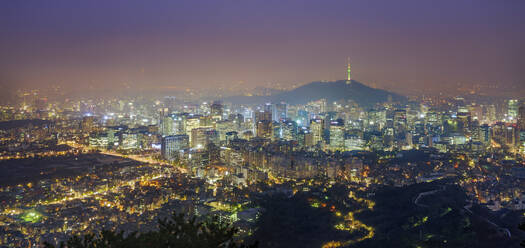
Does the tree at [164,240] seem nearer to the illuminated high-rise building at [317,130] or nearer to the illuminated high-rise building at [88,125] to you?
the illuminated high-rise building at [317,130]

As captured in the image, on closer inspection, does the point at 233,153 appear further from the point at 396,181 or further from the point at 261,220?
the point at 261,220

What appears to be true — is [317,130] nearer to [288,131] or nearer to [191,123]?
[288,131]

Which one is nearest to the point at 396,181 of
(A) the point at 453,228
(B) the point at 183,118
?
(A) the point at 453,228

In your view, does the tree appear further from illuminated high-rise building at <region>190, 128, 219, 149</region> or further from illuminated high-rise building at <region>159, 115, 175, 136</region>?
illuminated high-rise building at <region>159, 115, 175, 136</region>

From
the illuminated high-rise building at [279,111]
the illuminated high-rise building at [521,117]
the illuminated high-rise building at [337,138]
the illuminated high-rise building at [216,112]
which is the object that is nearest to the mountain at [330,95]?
the illuminated high-rise building at [279,111]

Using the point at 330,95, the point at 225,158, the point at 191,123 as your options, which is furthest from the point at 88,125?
the point at 330,95

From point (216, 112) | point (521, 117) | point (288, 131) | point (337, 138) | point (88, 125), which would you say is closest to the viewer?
point (521, 117)

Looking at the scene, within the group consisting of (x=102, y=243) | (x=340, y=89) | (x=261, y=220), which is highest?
(x=340, y=89)

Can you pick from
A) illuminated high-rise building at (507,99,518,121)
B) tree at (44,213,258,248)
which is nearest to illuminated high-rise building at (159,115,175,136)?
illuminated high-rise building at (507,99,518,121)
